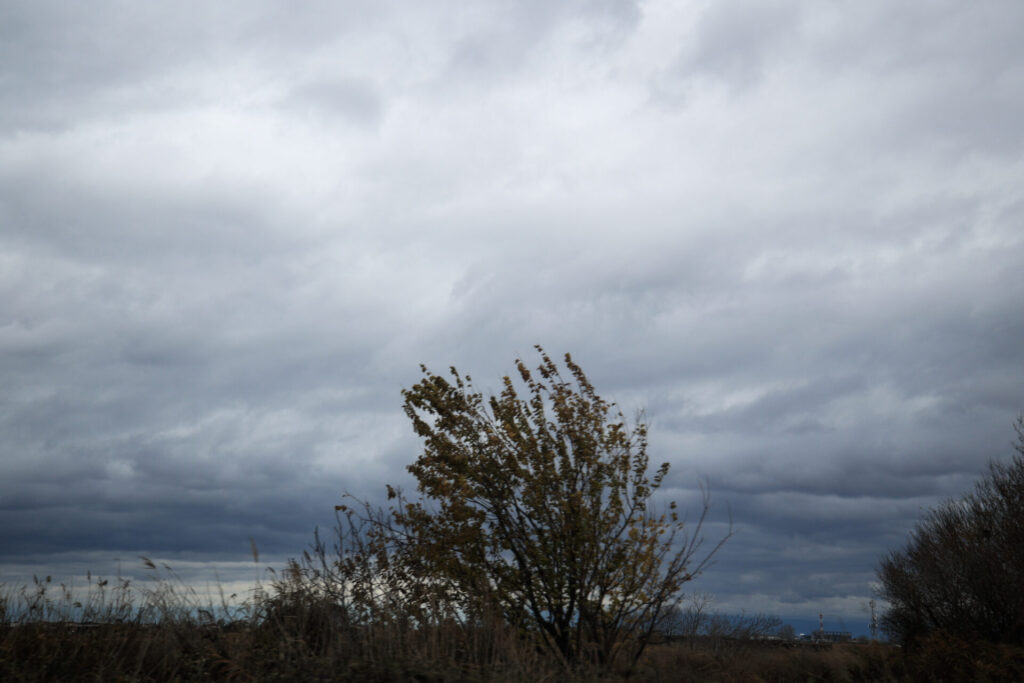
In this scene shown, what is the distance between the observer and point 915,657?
→ 27078 millimetres

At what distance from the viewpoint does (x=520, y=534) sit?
1666 centimetres

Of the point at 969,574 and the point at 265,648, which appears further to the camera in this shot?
the point at 969,574

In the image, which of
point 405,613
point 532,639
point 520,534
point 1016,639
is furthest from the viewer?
point 1016,639

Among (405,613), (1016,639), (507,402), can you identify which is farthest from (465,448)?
(1016,639)

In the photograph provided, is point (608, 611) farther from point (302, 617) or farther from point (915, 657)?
point (915, 657)

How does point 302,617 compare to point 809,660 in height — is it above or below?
above

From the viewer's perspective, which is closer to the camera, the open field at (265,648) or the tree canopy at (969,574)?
the open field at (265,648)

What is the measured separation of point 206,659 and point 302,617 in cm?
142

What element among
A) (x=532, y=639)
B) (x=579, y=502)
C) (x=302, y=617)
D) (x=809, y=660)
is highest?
(x=579, y=502)

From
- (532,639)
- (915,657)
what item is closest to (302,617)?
(532,639)

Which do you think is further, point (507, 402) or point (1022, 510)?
point (1022, 510)

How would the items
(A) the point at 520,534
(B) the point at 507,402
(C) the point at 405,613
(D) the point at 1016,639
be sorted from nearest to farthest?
1. (C) the point at 405,613
2. (A) the point at 520,534
3. (B) the point at 507,402
4. (D) the point at 1016,639

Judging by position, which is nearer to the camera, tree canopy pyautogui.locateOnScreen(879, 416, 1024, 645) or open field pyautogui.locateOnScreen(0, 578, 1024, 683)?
open field pyautogui.locateOnScreen(0, 578, 1024, 683)

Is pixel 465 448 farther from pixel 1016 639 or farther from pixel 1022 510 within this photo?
pixel 1022 510
